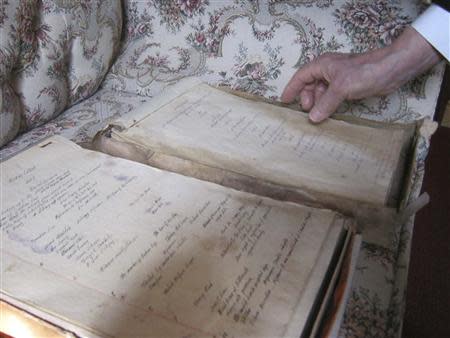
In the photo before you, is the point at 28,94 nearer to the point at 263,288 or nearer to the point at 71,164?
the point at 71,164

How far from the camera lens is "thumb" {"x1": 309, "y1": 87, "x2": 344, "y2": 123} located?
606 mm

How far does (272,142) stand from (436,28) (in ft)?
0.87

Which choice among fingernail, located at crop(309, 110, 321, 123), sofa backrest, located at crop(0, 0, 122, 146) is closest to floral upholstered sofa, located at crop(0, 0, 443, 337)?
sofa backrest, located at crop(0, 0, 122, 146)

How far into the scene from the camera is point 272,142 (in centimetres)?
56

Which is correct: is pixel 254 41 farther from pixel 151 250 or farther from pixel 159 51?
pixel 151 250

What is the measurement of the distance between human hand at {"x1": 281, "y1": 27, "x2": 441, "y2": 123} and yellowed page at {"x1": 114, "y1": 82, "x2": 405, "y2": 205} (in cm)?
4

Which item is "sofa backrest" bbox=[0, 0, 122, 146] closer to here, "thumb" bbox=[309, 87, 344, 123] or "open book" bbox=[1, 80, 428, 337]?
"open book" bbox=[1, 80, 428, 337]

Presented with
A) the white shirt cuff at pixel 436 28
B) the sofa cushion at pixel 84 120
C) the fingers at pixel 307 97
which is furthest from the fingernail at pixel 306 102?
the sofa cushion at pixel 84 120

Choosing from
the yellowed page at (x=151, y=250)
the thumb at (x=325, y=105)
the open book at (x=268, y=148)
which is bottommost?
the yellowed page at (x=151, y=250)

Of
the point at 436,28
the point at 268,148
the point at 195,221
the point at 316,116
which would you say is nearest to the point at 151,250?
the point at 195,221

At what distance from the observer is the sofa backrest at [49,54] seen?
552 millimetres

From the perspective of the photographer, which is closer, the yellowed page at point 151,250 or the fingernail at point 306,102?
the yellowed page at point 151,250

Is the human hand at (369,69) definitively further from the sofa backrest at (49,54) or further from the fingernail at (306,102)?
the sofa backrest at (49,54)

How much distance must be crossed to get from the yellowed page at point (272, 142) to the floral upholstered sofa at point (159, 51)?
6 cm
